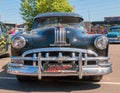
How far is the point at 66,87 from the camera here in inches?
303

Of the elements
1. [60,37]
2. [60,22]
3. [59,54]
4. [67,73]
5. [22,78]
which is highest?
[60,22]

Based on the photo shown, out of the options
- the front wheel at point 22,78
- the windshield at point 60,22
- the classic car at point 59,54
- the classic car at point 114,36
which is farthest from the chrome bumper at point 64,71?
the classic car at point 114,36

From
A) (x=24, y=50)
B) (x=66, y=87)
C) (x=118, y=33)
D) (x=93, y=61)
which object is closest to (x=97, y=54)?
(x=93, y=61)

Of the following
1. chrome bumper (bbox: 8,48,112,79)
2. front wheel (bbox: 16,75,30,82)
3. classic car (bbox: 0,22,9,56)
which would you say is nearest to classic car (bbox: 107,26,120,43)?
classic car (bbox: 0,22,9,56)

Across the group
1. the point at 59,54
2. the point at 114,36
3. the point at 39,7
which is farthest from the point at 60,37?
A: the point at 39,7

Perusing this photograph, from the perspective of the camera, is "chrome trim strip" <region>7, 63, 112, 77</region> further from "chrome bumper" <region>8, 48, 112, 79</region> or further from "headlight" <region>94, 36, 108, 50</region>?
"headlight" <region>94, 36, 108, 50</region>

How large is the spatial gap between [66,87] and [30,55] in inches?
44.0

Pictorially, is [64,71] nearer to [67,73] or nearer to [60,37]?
[67,73]

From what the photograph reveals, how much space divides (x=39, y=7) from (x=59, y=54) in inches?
1176

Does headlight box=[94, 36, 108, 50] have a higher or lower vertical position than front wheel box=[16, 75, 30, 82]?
higher

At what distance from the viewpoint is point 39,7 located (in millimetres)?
36656

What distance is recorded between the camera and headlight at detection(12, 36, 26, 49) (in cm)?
757

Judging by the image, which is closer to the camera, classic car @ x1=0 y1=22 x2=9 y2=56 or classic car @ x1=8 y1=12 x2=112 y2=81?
classic car @ x1=8 y1=12 x2=112 y2=81

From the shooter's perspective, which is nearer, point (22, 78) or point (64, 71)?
point (64, 71)
